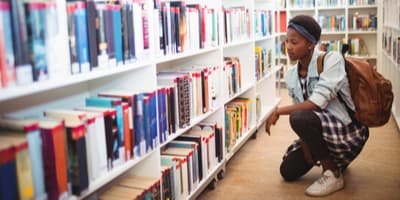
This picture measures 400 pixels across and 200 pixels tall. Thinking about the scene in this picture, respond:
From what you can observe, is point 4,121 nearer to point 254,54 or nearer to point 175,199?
point 175,199

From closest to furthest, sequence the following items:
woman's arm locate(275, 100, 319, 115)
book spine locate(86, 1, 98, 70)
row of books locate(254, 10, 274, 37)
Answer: book spine locate(86, 1, 98, 70), woman's arm locate(275, 100, 319, 115), row of books locate(254, 10, 274, 37)

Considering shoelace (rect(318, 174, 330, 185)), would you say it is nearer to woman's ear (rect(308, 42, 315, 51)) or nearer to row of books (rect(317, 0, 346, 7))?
woman's ear (rect(308, 42, 315, 51))

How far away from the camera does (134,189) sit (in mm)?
2021

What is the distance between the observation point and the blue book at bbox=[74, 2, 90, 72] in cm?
152

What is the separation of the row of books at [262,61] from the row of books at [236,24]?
1.34ft

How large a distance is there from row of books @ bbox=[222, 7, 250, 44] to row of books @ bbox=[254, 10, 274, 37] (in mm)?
299

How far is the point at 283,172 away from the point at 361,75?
0.85m

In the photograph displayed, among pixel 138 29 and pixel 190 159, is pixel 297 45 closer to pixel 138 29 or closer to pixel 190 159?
pixel 190 159

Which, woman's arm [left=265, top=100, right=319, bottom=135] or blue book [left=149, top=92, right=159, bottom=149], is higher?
blue book [left=149, top=92, right=159, bottom=149]

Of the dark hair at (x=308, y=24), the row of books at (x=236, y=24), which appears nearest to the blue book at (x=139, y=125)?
the dark hair at (x=308, y=24)

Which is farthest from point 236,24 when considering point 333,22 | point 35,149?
point 333,22

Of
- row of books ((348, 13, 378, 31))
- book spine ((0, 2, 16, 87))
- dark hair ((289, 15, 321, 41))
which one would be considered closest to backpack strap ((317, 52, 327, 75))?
dark hair ((289, 15, 321, 41))

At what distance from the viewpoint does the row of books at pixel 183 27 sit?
221 cm

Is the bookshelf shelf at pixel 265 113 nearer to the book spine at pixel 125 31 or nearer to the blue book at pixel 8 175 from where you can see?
the book spine at pixel 125 31
